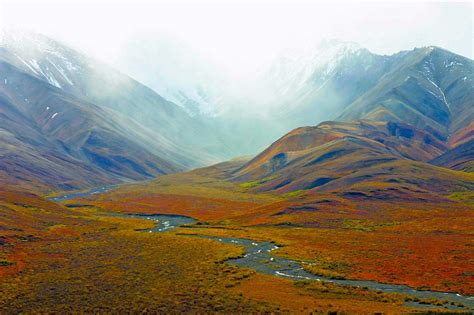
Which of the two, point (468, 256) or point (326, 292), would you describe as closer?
point (326, 292)

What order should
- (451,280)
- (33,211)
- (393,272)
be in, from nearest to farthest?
(451,280) → (393,272) → (33,211)

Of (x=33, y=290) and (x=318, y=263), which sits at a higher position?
(x=318, y=263)

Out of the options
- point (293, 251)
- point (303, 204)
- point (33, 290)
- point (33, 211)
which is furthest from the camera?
point (303, 204)

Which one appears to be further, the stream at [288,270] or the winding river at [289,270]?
the stream at [288,270]

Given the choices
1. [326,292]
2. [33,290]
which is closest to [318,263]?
[326,292]

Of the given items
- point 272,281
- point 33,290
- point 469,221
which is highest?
point 469,221

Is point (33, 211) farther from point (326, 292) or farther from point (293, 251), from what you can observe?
point (326, 292)

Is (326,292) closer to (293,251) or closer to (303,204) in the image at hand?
(293,251)

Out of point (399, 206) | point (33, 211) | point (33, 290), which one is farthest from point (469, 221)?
point (33, 211)

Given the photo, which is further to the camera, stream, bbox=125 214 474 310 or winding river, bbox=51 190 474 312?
stream, bbox=125 214 474 310
